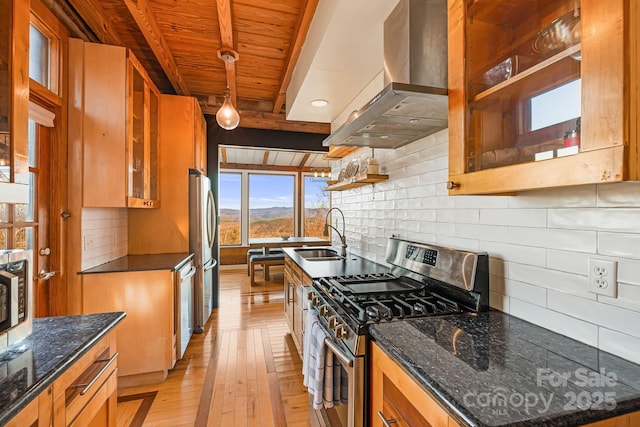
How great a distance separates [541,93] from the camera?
938 millimetres

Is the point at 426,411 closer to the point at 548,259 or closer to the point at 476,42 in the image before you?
the point at 548,259

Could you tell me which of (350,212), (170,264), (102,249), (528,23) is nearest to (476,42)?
(528,23)

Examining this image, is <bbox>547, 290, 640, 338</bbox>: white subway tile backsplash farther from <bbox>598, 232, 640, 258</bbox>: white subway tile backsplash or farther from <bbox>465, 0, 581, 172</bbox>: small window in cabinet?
<bbox>465, 0, 581, 172</bbox>: small window in cabinet

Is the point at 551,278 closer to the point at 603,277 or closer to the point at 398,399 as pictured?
the point at 603,277

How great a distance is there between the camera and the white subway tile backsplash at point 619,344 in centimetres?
88

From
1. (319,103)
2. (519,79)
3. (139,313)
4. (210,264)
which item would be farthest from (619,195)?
(210,264)

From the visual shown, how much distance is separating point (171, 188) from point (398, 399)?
3033 mm

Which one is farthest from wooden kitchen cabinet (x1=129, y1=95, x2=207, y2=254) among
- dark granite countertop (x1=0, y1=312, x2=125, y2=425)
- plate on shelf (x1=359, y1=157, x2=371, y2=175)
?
dark granite countertop (x1=0, y1=312, x2=125, y2=425)

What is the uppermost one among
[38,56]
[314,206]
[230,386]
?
[38,56]

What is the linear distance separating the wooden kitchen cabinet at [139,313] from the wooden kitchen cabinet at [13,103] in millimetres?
1398

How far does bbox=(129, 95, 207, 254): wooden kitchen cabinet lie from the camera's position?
10.4ft

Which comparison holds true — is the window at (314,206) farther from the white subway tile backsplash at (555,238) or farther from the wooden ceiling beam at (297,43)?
the white subway tile backsplash at (555,238)

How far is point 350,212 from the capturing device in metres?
3.36

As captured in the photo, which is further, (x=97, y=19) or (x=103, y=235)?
(x=103, y=235)
